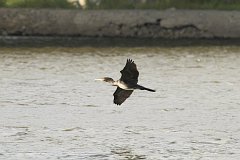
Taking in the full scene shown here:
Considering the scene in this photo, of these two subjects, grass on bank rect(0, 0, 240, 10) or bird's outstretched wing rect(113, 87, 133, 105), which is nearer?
bird's outstretched wing rect(113, 87, 133, 105)

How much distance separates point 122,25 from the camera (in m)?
19.7

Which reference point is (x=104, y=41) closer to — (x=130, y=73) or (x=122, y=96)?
(x=122, y=96)

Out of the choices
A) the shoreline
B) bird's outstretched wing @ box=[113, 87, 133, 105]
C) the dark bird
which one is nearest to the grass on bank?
the shoreline

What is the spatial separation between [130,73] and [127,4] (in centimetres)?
1111

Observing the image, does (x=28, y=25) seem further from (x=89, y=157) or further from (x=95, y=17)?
(x=89, y=157)

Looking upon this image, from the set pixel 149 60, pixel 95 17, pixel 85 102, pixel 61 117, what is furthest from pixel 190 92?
pixel 95 17

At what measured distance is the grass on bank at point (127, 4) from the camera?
66.9 ft

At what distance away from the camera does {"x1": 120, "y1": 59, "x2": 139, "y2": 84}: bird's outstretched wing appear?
31.5 ft

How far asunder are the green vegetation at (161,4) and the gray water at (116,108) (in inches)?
112

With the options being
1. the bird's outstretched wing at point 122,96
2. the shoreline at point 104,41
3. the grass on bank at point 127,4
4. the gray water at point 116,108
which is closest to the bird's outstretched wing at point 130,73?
the bird's outstretched wing at point 122,96

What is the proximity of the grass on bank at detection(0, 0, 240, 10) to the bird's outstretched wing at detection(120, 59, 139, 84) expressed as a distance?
35.2 ft

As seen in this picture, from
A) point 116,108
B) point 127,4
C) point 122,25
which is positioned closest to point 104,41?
point 122,25

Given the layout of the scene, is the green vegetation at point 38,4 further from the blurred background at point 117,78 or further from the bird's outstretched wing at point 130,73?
the bird's outstretched wing at point 130,73

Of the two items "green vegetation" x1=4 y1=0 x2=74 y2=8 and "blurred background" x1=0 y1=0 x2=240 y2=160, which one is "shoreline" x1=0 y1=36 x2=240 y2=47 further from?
"green vegetation" x1=4 y1=0 x2=74 y2=8
